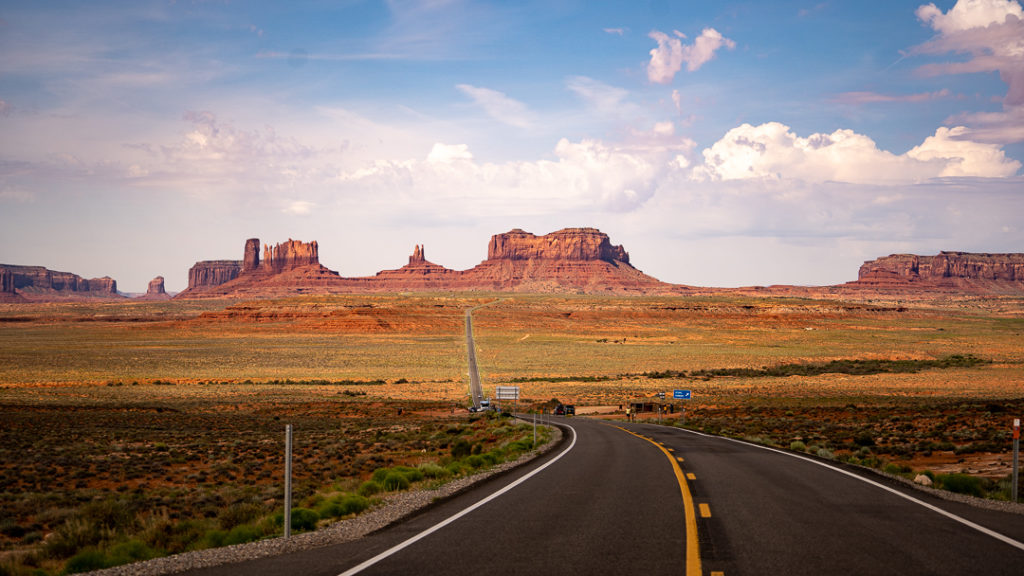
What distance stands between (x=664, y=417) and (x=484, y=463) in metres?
27.1

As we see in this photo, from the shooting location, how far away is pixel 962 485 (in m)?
12.5

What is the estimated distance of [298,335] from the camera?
115875 millimetres

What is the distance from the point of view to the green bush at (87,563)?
795cm

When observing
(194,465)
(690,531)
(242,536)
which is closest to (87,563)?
(242,536)

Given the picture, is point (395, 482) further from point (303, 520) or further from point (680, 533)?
point (680, 533)

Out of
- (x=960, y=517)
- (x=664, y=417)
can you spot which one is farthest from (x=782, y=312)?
(x=960, y=517)

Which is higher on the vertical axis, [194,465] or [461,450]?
[461,450]

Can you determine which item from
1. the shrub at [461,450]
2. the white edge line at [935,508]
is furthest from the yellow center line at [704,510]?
the shrub at [461,450]

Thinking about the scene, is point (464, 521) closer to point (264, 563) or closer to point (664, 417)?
point (264, 563)

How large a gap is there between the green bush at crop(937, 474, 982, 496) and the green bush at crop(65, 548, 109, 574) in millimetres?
13468

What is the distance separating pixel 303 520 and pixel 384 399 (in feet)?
134

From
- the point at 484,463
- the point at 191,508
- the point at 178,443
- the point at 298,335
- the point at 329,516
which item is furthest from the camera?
the point at 298,335

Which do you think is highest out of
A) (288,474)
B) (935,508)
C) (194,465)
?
(288,474)

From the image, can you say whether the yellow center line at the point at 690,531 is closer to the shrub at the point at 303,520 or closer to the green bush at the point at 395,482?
the shrub at the point at 303,520
